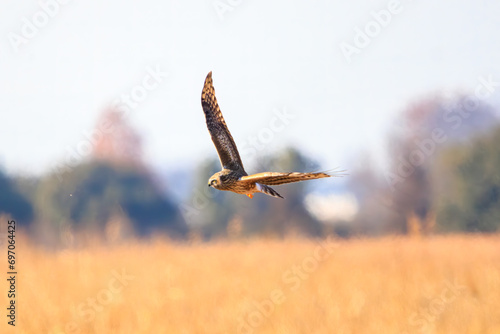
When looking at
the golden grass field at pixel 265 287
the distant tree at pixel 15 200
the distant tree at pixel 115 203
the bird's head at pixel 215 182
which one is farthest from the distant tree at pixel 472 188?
the bird's head at pixel 215 182

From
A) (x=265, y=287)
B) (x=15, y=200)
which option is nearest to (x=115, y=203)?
(x=265, y=287)

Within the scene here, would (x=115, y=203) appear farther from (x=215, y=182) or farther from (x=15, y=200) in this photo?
(x=215, y=182)

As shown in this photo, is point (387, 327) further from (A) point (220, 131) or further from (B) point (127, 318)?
(A) point (220, 131)

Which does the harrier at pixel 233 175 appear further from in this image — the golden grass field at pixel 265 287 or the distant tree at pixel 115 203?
the distant tree at pixel 115 203

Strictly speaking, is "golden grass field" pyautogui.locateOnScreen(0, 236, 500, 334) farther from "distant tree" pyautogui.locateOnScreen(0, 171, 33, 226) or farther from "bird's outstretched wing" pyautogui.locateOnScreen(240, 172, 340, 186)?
"bird's outstretched wing" pyautogui.locateOnScreen(240, 172, 340, 186)

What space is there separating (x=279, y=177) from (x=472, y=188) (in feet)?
51.7

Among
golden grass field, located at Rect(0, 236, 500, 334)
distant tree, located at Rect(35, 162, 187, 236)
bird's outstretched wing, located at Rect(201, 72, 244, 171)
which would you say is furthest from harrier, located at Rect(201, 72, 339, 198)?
distant tree, located at Rect(35, 162, 187, 236)

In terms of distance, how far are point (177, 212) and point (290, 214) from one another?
11.9 feet

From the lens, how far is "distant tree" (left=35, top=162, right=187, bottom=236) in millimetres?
13672

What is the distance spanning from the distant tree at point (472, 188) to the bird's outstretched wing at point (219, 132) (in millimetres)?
12488

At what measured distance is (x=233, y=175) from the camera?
262cm

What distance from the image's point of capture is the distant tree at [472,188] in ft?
51.1

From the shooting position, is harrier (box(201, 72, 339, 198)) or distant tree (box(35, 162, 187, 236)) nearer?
harrier (box(201, 72, 339, 198))

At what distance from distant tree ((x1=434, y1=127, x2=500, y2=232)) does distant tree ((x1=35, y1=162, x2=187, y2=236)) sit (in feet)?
20.8
